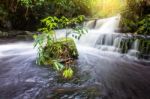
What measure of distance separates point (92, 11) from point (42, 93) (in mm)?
14735

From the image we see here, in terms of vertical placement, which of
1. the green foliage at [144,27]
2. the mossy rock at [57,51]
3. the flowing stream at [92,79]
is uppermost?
the green foliage at [144,27]

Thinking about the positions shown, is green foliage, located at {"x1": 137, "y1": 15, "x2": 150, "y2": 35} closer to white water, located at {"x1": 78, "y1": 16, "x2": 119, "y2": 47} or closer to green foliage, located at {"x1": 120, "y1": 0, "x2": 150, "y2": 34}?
green foliage, located at {"x1": 120, "y1": 0, "x2": 150, "y2": 34}

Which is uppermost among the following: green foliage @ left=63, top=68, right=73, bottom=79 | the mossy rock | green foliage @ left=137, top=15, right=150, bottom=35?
green foliage @ left=137, top=15, right=150, bottom=35

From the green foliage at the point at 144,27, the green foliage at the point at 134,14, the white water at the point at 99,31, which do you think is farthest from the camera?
the white water at the point at 99,31

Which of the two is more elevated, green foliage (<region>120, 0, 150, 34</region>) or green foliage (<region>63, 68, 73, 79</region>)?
green foliage (<region>120, 0, 150, 34</region>)

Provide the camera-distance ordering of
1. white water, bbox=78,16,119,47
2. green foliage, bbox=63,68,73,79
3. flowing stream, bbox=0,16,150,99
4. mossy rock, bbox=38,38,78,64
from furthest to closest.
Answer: white water, bbox=78,16,119,47 < mossy rock, bbox=38,38,78,64 < green foliage, bbox=63,68,73,79 < flowing stream, bbox=0,16,150,99

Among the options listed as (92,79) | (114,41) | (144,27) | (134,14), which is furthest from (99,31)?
(92,79)

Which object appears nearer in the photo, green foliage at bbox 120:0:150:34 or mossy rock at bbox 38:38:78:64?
mossy rock at bbox 38:38:78:64

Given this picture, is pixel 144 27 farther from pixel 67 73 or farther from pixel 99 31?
pixel 67 73

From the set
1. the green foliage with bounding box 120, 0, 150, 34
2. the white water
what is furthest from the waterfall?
the green foliage with bounding box 120, 0, 150, 34

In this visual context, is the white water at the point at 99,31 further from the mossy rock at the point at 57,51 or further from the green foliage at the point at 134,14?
the mossy rock at the point at 57,51

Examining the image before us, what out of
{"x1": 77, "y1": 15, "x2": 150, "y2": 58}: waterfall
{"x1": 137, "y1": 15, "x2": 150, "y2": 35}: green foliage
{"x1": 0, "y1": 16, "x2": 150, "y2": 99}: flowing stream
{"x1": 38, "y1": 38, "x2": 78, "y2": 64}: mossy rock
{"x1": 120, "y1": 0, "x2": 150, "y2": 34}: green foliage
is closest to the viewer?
{"x1": 0, "y1": 16, "x2": 150, "y2": 99}: flowing stream

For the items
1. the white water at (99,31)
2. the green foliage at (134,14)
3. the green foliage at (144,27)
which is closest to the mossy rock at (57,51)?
the white water at (99,31)

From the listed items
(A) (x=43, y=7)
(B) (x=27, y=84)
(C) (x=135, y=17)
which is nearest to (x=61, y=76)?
(B) (x=27, y=84)
